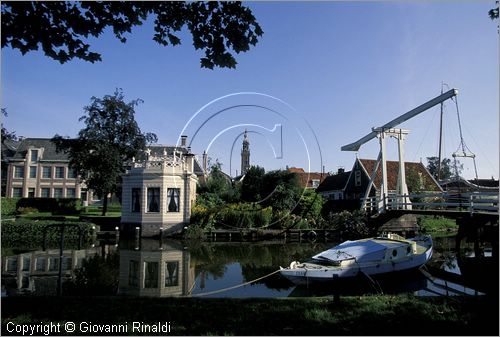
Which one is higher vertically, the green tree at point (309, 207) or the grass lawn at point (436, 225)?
the green tree at point (309, 207)

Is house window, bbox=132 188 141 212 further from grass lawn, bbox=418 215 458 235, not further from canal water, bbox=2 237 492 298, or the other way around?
grass lawn, bbox=418 215 458 235

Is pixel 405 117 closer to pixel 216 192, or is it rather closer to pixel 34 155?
pixel 216 192

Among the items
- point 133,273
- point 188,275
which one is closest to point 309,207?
point 188,275

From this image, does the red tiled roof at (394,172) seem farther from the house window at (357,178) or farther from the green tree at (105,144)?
the green tree at (105,144)

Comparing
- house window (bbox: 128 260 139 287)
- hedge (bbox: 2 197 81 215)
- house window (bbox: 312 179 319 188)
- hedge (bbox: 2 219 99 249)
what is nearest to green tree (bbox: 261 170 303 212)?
hedge (bbox: 2 219 99 249)

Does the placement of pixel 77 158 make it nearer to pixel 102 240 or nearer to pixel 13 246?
pixel 102 240

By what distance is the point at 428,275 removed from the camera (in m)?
12.8

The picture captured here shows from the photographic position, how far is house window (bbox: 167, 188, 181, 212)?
24.9 metres

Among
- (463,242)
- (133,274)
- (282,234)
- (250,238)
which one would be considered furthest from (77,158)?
(463,242)

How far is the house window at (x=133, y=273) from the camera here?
11188 millimetres

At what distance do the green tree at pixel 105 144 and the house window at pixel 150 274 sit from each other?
17.8m

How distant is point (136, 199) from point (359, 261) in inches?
717

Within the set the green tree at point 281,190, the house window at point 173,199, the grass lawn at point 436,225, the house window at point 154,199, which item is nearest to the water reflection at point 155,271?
the house window at point 154,199

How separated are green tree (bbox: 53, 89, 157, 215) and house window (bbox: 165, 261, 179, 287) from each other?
1783cm
